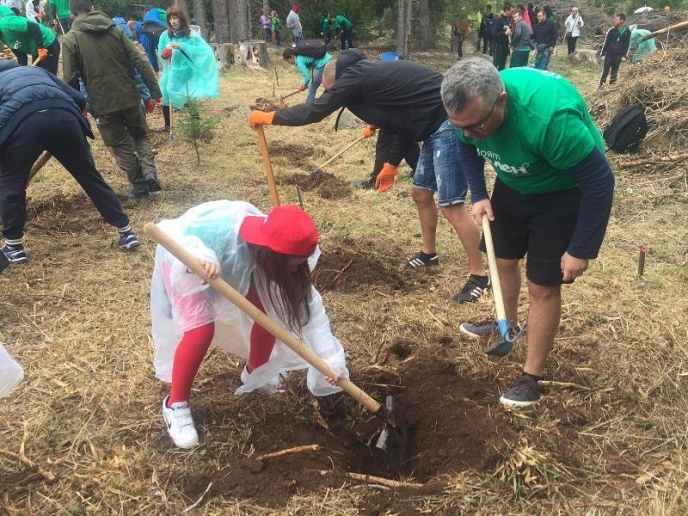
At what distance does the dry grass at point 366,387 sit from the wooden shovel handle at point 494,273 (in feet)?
1.56

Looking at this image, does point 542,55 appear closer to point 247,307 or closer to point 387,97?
point 387,97

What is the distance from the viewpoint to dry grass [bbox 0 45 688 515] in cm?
220

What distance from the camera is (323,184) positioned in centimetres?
605

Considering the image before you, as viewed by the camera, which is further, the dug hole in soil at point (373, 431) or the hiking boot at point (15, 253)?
the hiking boot at point (15, 253)

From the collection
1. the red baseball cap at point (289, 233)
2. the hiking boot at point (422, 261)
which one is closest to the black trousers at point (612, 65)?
the hiking boot at point (422, 261)

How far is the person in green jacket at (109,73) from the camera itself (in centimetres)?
492

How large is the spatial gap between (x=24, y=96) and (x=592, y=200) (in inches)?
143

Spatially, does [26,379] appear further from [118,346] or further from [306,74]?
[306,74]

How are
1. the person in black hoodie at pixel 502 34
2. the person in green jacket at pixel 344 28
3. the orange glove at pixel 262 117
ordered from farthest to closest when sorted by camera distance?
the person in green jacket at pixel 344 28
the person in black hoodie at pixel 502 34
the orange glove at pixel 262 117

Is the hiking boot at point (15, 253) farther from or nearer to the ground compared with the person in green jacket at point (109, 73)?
nearer to the ground

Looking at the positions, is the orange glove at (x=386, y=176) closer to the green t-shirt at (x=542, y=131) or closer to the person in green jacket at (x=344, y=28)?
the green t-shirt at (x=542, y=131)

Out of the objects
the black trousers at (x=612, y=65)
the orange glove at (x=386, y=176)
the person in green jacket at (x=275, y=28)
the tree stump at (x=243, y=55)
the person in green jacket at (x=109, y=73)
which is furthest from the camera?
the person in green jacket at (x=275, y=28)

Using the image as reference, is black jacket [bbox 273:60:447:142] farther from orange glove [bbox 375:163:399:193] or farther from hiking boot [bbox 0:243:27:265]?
hiking boot [bbox 0:243:27:265]

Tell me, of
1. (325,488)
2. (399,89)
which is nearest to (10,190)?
(399,89)
